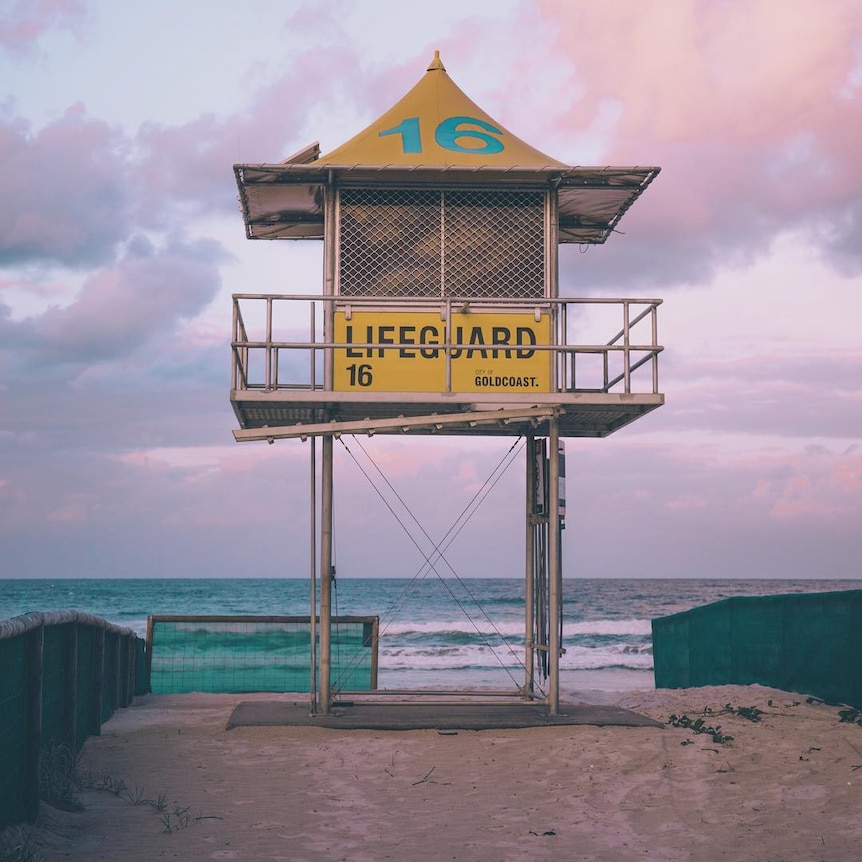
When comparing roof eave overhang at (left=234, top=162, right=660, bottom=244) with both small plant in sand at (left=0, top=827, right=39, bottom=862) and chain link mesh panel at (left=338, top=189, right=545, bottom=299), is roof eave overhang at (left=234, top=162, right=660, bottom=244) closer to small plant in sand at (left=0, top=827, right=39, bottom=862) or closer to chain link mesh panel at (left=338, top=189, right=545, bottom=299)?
chain link mesh panel at (left=338, top=189, right=545, bottom=299)

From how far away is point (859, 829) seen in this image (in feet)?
26.7

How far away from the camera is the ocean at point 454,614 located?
33.1 meters

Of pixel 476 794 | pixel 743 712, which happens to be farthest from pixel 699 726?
pixel 476 794

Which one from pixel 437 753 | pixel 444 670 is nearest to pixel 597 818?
pixel 437 753

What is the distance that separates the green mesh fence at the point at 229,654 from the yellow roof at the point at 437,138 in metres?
8.08

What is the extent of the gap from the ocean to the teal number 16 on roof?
334 inches

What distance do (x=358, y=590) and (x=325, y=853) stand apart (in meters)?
89.2

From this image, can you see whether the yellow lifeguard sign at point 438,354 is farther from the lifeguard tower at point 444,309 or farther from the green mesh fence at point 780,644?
the green mesh fence at point 780,644

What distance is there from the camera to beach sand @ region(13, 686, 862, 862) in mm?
7742

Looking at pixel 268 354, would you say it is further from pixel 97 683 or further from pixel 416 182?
pixel 97 683

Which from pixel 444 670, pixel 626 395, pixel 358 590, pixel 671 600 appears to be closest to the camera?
pixel 626 395

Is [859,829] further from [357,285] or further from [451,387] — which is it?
[357,285]

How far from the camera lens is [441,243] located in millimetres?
13812

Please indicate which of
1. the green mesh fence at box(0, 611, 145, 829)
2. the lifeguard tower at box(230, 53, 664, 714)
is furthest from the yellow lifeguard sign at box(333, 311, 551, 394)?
the green mesh fence at box(0, 611, 145, 829)
